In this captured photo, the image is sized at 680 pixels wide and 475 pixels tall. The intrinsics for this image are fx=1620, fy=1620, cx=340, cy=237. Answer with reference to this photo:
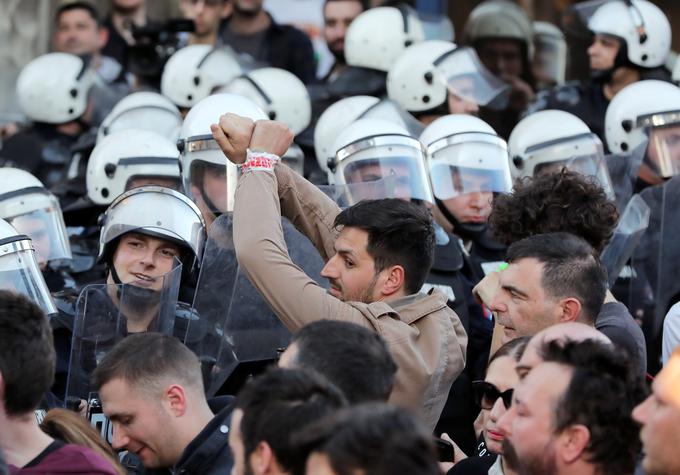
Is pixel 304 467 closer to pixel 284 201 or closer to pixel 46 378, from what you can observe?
pixel 46 378

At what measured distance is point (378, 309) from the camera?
4.72 metres

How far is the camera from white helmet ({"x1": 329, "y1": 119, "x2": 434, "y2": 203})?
7.03 m

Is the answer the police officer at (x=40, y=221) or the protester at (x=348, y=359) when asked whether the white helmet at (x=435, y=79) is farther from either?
the protester at (x=348, y=359)

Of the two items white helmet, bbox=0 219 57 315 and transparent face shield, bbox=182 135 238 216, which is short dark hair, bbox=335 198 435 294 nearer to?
white helmet, bbox=0 219 57 315

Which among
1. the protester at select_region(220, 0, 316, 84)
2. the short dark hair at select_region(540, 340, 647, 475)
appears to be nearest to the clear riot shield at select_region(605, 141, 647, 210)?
the protester at select_region(220, 0, 316, 84)

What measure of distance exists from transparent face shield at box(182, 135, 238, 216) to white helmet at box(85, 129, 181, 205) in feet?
2.57

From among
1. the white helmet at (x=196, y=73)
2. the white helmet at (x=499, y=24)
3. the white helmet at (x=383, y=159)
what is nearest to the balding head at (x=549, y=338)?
the white helmet at (x=383, y=159)

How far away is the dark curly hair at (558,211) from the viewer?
5.63 meters

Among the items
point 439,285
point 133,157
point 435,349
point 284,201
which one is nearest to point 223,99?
point 133,157

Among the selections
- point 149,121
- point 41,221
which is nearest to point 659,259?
point 41,221

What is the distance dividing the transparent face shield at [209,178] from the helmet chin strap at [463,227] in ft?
3.67

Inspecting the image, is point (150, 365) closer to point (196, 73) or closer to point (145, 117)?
point (145, 117)

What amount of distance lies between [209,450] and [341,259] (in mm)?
849

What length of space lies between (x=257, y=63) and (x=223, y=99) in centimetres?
294
